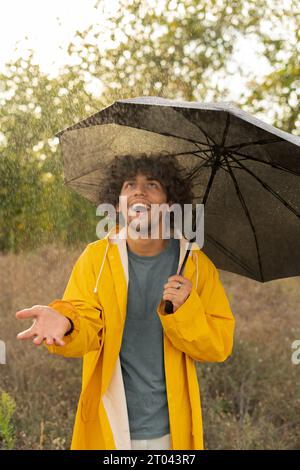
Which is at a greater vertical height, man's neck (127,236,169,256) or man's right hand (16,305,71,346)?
man's neck (127,236,169,256)

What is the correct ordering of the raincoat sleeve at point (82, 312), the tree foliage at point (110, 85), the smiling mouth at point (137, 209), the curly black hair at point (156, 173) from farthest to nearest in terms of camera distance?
the tree foliage at point (110, 85), the curly black hair at point (156, 173), the smiling mouth at point (137, 209), the raincoat sleeve at point (82, 312)

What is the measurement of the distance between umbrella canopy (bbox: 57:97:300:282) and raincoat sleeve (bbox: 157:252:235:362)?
224 millimetres

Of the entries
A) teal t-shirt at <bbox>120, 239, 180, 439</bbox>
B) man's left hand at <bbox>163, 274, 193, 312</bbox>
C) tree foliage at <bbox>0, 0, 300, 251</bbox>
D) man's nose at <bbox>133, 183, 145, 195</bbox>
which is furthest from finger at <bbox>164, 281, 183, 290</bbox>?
tree foliage at <bbox>0, 0, 300, 251</bbox>

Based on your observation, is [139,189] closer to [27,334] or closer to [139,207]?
[139,207]

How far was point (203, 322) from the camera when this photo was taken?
2184 mm

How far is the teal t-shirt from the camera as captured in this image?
222cm

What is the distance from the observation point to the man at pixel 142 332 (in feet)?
7.15

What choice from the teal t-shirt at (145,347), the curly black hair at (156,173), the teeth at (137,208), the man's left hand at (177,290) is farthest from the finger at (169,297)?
the curly black hair at (156,173)

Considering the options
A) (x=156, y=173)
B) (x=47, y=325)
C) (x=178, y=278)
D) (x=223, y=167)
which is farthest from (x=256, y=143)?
(x=47, y=325)

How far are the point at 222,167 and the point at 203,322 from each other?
0.53m

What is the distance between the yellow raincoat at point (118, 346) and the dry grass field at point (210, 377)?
5.76 ft

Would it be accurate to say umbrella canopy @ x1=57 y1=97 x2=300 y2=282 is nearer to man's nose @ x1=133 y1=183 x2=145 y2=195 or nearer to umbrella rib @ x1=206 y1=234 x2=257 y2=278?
umbrella rib @ x1=206 y1=234 x2=257 y2=278

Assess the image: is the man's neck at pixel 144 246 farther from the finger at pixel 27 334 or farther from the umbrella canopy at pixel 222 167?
the finger at pixel 27 334
